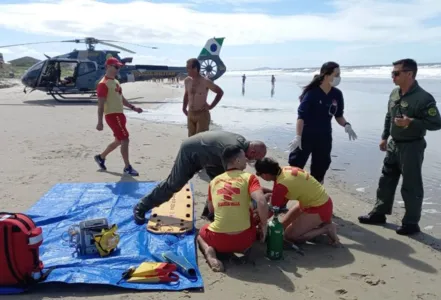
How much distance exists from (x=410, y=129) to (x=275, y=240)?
2015mm

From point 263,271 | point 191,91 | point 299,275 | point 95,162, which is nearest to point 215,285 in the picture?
point 263,271

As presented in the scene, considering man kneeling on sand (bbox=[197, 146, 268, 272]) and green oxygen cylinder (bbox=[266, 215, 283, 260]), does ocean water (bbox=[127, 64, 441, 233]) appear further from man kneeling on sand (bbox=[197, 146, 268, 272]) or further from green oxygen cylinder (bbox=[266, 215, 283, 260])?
man kneeling on sand (bbox=[197, 146, 268, 272])

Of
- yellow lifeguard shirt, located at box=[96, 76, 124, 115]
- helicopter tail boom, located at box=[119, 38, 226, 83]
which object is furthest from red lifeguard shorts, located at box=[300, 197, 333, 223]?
helicopter tail boom, located at box=[119, 38, 226, 83]

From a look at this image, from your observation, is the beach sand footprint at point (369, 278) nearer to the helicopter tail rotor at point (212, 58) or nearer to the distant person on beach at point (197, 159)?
the distant person on beach at point (197, 159)

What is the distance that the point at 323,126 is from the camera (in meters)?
5.18

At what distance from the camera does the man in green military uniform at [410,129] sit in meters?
4.53

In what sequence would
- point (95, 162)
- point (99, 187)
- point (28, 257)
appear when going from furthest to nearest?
point (95, 162) < point (99, 187) < point (28, 257)

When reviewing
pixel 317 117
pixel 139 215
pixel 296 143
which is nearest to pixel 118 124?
pixel 139 215

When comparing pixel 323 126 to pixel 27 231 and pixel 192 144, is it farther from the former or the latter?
pixel 27 231

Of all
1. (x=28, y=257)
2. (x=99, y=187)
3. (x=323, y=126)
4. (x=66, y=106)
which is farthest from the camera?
(x=66, y=106)

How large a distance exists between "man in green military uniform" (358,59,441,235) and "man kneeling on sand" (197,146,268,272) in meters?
1.88

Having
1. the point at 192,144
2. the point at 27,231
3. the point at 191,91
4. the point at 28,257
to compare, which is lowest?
the point at 28,257

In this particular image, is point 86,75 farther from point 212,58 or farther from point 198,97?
point 198,97

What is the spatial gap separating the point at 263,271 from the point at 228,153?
3.72 feet
